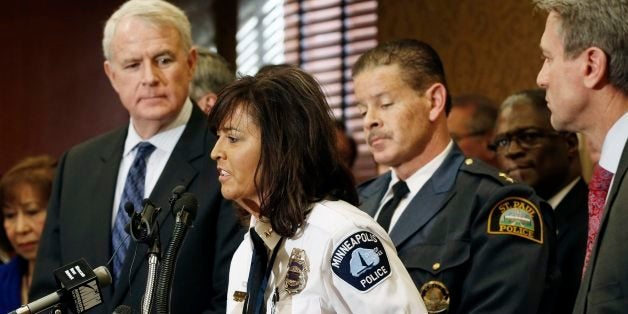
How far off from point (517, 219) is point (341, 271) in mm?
930

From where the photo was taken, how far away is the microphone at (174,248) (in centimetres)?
248

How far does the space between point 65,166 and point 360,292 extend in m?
1.65

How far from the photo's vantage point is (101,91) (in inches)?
237

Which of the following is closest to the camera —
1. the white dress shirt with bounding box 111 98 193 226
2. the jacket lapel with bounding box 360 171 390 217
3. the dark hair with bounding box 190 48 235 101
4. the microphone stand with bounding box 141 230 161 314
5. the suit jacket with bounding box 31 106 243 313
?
the microphone stand with bounding box 141 230 161 314

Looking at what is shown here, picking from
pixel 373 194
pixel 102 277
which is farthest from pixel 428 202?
pixel 102 277

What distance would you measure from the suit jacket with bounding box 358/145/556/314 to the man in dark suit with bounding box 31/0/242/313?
591 mm

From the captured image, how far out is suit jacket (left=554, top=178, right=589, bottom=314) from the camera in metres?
3.88

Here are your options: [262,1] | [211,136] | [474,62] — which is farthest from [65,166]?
[262,1]

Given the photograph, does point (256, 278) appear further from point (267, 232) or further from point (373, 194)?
point (373, 194)

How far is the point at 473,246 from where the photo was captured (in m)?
3.37

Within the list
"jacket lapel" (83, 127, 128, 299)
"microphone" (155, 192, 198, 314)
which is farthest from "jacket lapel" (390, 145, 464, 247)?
"microphone" (155, 192, 198, 314)

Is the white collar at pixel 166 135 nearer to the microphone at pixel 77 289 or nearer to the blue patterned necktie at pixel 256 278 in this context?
the blue patterned necktie at pixel 256 278

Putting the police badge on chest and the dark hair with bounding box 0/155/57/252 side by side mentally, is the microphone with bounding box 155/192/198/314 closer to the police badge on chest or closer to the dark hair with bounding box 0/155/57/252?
the police badge on chest

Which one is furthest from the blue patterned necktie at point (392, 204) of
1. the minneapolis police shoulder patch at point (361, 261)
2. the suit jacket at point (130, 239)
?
the minneapolis police shoulder patch at point (361, 261)
